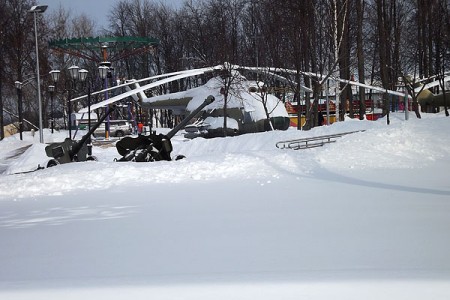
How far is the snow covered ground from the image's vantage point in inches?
175

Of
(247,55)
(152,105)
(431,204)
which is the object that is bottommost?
(431,204)

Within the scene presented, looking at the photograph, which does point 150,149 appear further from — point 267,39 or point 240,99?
point 267,39

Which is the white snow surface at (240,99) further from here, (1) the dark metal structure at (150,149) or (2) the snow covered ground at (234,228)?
(2) the snow covered ground at (234,228)

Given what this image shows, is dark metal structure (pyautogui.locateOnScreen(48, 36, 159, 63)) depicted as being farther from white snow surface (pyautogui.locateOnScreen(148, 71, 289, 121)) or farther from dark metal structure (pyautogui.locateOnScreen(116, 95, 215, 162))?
dark metal structure (pyautogui.locateOnScreen(116, 95, 215, 162))

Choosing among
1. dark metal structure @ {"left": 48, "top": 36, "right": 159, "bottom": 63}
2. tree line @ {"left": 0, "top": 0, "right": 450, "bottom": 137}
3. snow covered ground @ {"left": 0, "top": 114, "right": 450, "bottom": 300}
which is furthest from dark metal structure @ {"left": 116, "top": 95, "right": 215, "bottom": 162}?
dark metal structure @ {"left": 48, "top": 36, "right": 159, "bottom": 63}

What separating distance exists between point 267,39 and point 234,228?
26.5m

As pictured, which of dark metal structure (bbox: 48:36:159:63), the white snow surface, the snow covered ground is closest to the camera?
the snow covered ground

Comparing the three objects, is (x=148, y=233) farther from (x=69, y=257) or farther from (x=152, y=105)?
(x=152, y=105)

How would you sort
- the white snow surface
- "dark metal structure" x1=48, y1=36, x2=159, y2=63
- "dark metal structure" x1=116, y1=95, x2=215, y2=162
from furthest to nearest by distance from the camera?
"dark metal structure" x1=48, y1=36, x2=159, y2=63, the white snow surface, "dark metal structure" x1=116, y1=95, x2=215, y2=162

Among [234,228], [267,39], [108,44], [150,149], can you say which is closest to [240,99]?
[267,39]

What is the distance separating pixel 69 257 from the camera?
18.1ft

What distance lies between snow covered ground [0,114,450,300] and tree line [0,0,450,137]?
42.4ft

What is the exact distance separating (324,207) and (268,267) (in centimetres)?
329

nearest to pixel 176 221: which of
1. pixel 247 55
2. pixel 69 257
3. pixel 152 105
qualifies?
pixel 69 257
